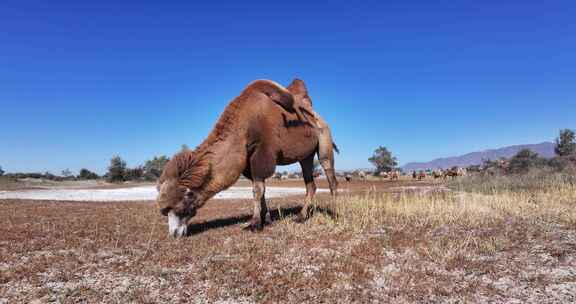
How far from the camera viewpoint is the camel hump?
6.84 metres

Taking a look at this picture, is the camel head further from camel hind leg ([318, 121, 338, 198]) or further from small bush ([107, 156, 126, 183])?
small bush ([107, 156, 126, 183])

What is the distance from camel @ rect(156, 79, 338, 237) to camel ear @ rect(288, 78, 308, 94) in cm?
95

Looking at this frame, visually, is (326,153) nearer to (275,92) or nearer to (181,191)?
(275,92)

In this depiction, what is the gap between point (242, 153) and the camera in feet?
20.5

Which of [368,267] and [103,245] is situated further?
[103,245]

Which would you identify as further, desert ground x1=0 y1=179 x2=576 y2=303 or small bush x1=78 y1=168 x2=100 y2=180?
small bush x1=78 y1=168 x2=100 y2=180

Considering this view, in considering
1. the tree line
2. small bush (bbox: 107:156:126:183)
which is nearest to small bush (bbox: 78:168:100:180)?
small bush (bbox: 107:156:126:183)

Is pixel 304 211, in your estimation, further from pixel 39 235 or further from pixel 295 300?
pixel 39 235

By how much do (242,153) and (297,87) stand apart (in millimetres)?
2763

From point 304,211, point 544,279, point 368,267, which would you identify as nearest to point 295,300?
point 368,267

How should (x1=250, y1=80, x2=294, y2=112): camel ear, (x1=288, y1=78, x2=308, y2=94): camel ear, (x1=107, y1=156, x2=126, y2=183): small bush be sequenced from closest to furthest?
(x1=250, y1=80, x2=294, y2=112): camel ear, (x1=288, y1=78, x2=308, y2=94): camel ear, (x1=107, y1=156, x2=126, y2=183): small bush

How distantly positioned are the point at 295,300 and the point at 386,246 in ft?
7.45

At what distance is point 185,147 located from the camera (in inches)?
266

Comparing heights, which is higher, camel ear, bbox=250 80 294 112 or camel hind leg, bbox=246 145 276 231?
camel ear, bbox=250 80 294 112
